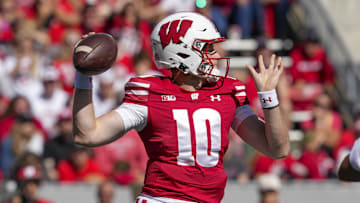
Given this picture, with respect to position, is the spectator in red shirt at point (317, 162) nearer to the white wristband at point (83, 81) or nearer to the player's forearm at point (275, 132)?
the player's forearm at point (275, 132)

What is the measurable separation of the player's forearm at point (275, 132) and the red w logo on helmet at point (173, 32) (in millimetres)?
641

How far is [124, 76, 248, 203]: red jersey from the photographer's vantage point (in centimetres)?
393

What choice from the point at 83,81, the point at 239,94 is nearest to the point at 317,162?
the point at 239,94

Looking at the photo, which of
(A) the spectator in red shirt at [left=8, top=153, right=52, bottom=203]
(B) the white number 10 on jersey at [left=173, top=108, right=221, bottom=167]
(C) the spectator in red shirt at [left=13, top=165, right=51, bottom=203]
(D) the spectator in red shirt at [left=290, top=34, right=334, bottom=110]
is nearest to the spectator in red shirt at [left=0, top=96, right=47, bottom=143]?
(A) the spectator in red shirt at [left=8, top=153, right=52, bottom=203]

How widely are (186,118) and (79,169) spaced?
461 centimetres

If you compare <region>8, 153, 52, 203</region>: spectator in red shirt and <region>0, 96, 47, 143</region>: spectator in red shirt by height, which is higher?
<region>0, 96, 47, 143</region>: spectator in red shirt

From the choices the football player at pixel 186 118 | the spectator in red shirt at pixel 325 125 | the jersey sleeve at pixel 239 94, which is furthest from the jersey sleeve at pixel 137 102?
the spectator in red shirt at pixel 325 125

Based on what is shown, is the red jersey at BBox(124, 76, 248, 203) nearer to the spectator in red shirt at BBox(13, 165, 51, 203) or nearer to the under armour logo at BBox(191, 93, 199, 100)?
the under armour logo at BBox(191, 93, 199, 100)

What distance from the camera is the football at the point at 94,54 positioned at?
12.0 ft

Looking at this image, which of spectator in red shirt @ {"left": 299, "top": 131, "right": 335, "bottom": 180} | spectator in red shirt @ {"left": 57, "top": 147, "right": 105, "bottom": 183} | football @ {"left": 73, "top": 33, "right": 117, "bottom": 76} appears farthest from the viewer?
spectator in red shirt @ {"left": 299, "top": 131, "right": 335, "bottom": 180}

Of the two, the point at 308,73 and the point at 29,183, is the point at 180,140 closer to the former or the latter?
the point at 29,183

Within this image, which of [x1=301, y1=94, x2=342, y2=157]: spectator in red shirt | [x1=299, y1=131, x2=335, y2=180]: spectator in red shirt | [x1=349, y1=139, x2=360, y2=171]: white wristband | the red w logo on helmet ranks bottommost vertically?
[x1=299, y1=131, x2=335, y2=180]: spectator in red shirt

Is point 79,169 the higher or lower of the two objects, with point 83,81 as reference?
lower

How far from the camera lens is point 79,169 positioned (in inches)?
329
